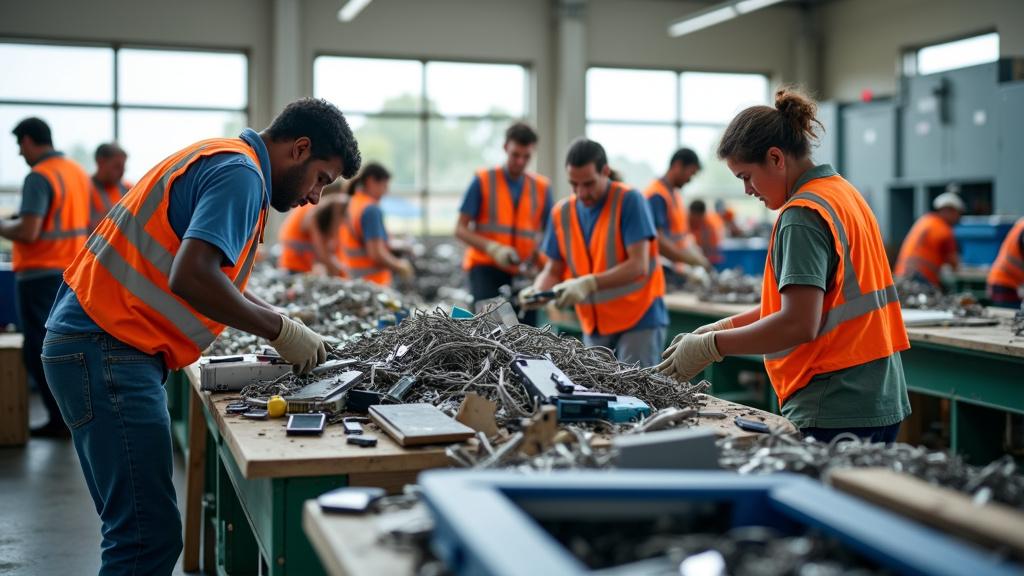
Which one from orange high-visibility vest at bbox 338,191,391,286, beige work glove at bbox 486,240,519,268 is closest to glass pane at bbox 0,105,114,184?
orange high-visibility vest at bbox 338,191,391,286

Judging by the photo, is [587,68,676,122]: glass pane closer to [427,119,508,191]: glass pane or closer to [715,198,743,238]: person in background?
[427,119,508,191]: glass pane

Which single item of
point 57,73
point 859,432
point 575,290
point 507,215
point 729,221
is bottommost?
point 859,432

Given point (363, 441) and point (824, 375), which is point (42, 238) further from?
point (824, 375)

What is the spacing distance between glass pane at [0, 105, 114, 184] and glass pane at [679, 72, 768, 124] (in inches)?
262

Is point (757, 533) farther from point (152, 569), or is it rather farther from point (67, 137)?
point (67, 137)

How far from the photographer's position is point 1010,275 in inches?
216

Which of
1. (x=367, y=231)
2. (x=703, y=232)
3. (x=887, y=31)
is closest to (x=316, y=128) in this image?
(x=367, y=231)

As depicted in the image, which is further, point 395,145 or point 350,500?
point 395,145

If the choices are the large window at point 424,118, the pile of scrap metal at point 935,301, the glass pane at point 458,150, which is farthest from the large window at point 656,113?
the pile of scrap metal at point 935,301

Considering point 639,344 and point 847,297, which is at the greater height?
point 847,297

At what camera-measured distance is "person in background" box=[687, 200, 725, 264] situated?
7.84 m

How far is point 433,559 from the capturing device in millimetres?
997

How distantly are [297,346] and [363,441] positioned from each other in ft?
1.58

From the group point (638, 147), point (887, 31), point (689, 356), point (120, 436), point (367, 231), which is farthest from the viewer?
point (638, 147)
